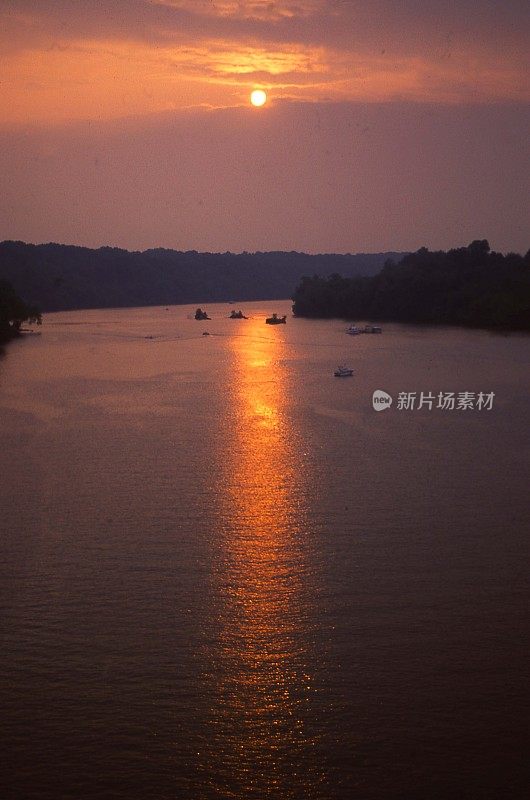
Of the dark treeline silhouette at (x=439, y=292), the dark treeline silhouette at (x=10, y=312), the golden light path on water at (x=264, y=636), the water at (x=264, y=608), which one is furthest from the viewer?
the dark treeline silhouette at (x=439, y=292)

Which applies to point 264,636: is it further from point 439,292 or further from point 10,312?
point 439,292

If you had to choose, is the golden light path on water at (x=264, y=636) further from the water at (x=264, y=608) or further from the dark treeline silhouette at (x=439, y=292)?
the dark treeline silhouette at (x=439, y=292)

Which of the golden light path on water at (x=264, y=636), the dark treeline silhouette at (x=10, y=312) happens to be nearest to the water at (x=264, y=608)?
the golden light path on water at (x=264, y=636)

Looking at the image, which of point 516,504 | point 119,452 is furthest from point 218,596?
point 119,452

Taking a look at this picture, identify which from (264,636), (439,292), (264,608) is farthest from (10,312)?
(264,636)

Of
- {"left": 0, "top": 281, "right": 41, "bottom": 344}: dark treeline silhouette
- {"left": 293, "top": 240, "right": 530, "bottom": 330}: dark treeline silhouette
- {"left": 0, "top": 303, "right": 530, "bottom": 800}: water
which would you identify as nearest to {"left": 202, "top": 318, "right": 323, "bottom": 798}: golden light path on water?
{"left": 0, "top": 303, "right": 530, "bottom": 800}: water

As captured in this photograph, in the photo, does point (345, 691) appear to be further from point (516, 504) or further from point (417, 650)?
point (516, 504)
